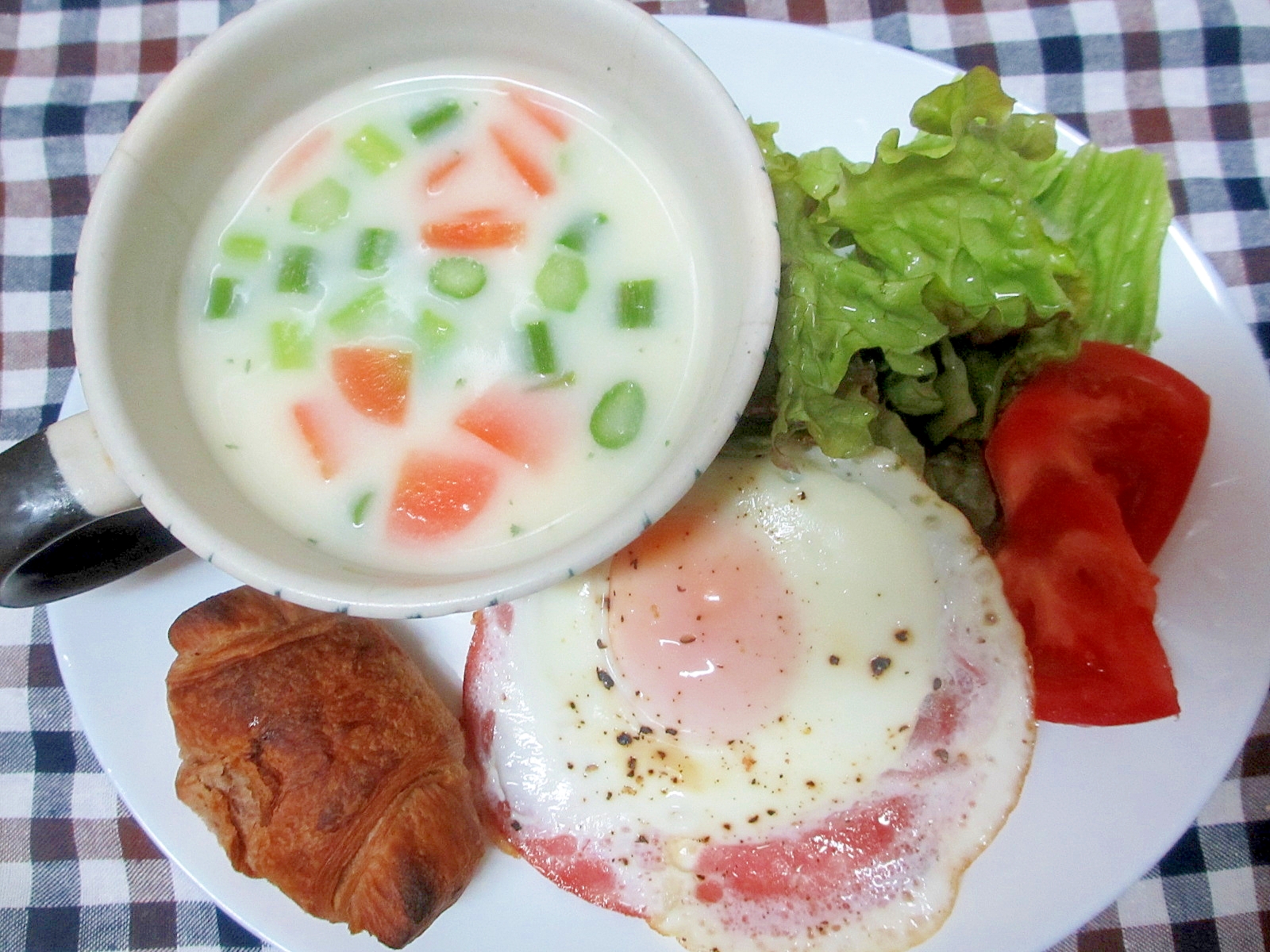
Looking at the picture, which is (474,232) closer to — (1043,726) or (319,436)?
(319,436)

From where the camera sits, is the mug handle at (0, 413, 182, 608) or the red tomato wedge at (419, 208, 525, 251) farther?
the red tomato wedge at (419, 208, 525, 251)

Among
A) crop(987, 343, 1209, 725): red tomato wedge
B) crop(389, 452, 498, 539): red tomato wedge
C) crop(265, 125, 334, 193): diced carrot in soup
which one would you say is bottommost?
crop(987, 343, 1209, 725): red tomato wedge

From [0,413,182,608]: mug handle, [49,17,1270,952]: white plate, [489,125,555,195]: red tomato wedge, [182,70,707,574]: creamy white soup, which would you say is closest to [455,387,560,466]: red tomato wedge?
[182,70,707,574]: creamy white soup

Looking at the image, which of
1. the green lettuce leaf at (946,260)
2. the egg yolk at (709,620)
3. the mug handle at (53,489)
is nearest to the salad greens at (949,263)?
the green lettuce leaf at (946,260)

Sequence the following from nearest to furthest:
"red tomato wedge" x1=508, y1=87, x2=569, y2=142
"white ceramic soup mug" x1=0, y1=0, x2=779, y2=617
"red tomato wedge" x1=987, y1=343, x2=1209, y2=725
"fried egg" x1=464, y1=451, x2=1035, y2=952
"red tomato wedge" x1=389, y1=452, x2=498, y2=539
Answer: "white ceramic soup mug" x1=0, y1=0, x2=779, y2=617, "red tomato wedge" x1=389, y1=452, x2=498, y2=539, "red tomato wedge" x1=508, y1=87, x2=569, y2=142, "red tomato wedge" x1=987, y1=343, x2=1209, y2=725, "fried egg" x1=464, y1=451, x2=1035, y2=952

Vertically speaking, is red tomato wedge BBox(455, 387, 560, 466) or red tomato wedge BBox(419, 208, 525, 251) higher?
red tomato wedge BBox(419, 208, 525, 251)

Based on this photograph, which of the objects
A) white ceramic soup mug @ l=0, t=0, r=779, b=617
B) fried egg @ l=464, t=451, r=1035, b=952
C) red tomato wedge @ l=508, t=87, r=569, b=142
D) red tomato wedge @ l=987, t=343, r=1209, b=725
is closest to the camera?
white ceramic soup mug @ l=0, t=0, r=779, b=617

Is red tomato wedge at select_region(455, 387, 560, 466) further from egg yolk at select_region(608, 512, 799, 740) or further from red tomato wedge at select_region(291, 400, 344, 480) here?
egg yolk at select_region(608, 512, 799, 740)

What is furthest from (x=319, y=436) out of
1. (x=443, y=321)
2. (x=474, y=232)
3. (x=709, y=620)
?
(x=709, y=620)

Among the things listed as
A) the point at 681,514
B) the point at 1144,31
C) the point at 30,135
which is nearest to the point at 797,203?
the point at 681,514
